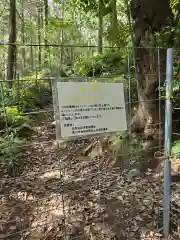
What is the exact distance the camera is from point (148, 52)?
3.10 metres

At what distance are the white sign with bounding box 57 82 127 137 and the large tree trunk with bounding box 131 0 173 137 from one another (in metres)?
1.41

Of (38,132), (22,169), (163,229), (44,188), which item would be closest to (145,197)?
(163,229)

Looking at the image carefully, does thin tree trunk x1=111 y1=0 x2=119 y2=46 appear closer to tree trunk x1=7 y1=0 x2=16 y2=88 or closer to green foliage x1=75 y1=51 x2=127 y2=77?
green foliage x1=75 y1=51 x2=127 y2=77

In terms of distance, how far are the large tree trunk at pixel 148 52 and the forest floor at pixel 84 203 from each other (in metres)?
0.75

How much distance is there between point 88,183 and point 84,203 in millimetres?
451

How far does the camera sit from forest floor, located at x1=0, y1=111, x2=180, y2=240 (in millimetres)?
2059

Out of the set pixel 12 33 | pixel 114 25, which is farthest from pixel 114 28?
pixel 12 33

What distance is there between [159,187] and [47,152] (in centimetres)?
229

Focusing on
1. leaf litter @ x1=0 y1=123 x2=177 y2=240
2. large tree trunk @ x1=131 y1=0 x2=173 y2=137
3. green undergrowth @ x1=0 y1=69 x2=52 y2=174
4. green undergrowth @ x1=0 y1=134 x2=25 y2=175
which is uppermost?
large tree trunk @ x1=131 y1=0 x2=173 y2=137

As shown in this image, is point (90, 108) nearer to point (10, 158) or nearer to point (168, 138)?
point (168, 138)

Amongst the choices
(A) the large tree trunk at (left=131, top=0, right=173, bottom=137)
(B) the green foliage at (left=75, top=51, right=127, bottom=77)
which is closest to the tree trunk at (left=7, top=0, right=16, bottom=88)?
(B) the green foliage at (left=75, top=51, right=127, bottom=77)

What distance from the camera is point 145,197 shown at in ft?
8.10

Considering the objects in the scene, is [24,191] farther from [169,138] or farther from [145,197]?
[169,138]

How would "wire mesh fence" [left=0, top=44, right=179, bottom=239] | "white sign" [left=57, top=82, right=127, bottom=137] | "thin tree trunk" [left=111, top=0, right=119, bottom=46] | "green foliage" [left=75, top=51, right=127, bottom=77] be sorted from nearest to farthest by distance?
1. "white sign" [left=57, top=82, right=127, bottom=137]
2. "wire mesh fence" [left=0, top=44, right=179, bottom=239]
3. "thin tree trunk" [left=111, top=0, right=119, bottom=46]
4. "green foliage" [left=75, top=51, right=127, bottom=77]
